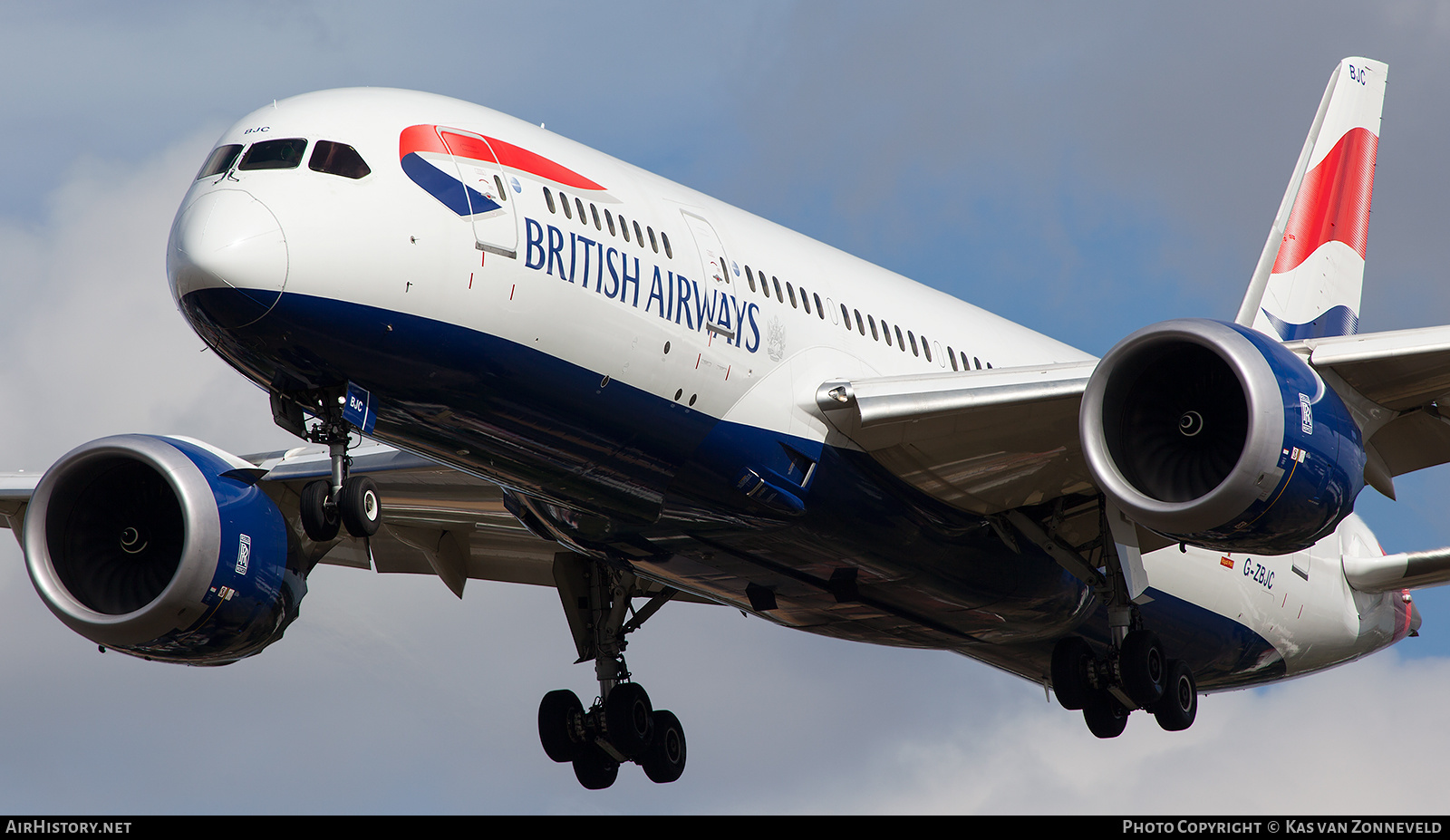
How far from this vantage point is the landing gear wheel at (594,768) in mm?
23812

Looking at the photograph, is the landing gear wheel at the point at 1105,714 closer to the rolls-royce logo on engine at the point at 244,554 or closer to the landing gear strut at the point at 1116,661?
the landing gear strut at the point at 1116,661

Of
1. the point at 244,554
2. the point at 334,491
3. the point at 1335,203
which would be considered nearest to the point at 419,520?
the point at 244,554

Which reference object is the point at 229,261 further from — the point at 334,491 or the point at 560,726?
the point at 560,726

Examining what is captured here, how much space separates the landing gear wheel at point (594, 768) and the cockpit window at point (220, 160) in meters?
10.8

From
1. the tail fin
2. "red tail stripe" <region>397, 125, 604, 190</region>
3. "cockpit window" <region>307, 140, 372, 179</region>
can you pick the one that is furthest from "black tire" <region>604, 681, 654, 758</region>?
the tail fin

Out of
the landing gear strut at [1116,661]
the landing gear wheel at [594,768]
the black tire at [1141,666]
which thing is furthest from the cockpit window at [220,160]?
the black tire at [1141,666]

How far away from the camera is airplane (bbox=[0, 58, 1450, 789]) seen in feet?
52.1

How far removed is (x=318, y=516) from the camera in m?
15.8

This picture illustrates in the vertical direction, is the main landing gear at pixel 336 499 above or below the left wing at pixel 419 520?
above

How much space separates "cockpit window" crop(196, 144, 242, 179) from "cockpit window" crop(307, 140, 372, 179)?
28.5 inches

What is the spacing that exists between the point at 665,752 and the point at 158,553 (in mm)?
7189

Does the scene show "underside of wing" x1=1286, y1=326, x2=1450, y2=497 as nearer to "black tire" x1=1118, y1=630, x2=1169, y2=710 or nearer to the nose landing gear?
"black tire" x1=1118, y1=630, x2=1169, y2=710

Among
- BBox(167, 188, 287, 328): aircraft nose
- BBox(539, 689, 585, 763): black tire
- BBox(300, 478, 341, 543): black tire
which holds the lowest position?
BBox(539, 689, 585, 763): black tire

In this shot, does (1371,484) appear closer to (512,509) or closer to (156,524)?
(512,509)
